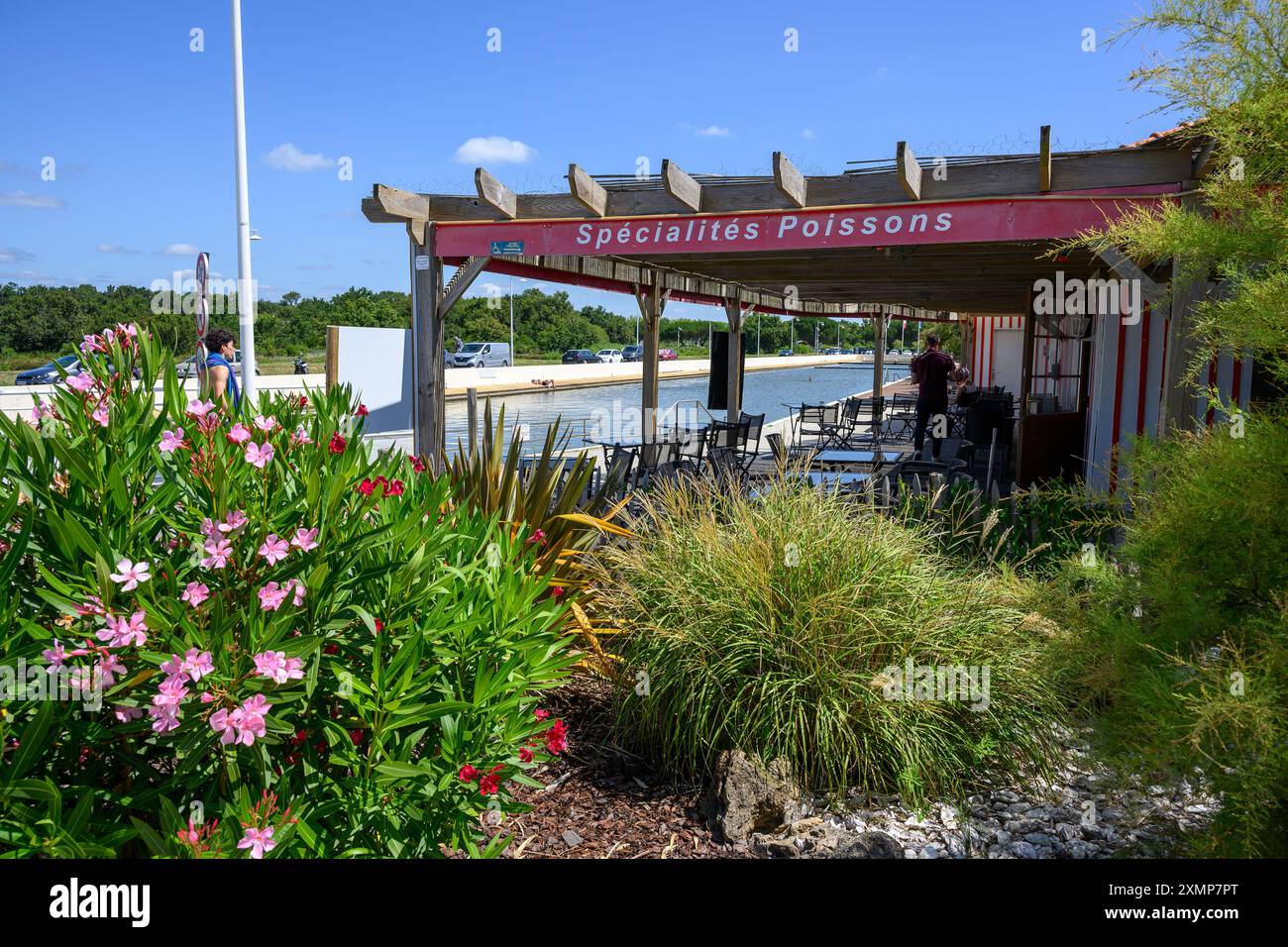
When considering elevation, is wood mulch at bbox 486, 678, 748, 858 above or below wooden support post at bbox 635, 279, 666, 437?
below

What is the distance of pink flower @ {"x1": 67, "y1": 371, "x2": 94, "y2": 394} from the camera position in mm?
2066

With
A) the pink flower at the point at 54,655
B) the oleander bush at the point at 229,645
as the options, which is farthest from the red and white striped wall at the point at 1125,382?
the pink flower at the point at 54,655

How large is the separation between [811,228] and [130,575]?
550 centimetres

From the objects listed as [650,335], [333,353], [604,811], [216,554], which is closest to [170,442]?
[216,554]

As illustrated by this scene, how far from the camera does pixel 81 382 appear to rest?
81.5 inches

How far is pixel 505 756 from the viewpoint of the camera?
2.25 m

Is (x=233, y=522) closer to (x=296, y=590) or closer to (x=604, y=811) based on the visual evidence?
(x=296, y=590)

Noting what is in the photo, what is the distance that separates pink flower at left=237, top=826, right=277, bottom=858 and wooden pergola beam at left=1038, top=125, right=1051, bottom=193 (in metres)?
5.65

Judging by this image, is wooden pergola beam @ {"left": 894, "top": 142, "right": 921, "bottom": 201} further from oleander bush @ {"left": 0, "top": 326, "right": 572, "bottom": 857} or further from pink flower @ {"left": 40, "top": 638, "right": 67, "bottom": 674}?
pink flower @ {"left": 40, "top": 638, "right": 67, "bottom": 674}

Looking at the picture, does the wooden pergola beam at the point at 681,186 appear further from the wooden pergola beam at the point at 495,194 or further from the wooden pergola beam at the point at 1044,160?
the wooden pergola beam at the point at 1044,160

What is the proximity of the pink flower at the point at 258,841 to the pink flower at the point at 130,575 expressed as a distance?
0.49m

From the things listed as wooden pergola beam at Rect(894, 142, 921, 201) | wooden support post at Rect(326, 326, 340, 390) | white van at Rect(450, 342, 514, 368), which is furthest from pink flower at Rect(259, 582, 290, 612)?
white van at Rect(450, 342, 514, 368)
